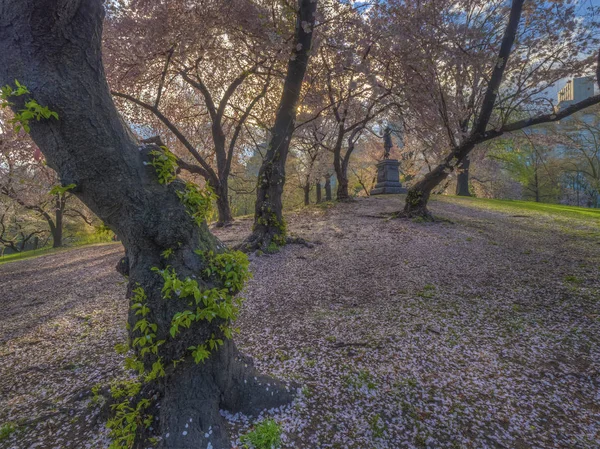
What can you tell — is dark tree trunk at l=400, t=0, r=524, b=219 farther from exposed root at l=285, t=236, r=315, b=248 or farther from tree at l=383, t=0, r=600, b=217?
exposed root at l=285, t=236, r=315, b=248

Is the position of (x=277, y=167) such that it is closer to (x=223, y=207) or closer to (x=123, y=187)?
(x=123, y=187)

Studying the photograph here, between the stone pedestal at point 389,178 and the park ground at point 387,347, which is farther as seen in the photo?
the stone pedestal at point 389,178

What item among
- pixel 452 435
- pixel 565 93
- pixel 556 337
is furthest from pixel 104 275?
pixel 565 93

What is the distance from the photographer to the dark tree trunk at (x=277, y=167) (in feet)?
20.9

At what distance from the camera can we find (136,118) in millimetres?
11047

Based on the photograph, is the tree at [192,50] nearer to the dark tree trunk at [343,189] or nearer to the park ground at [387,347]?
the park ground at [387,347]

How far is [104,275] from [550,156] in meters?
36.5

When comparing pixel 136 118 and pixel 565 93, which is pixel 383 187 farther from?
pixel 136 118

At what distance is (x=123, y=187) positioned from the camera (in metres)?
1.87

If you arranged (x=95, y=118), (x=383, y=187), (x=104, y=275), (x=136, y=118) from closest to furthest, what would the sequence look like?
1. (x=95, y=118)
2. (x=104, y=275)
3. (x=136, y=118)
4. (x=383, y=187)

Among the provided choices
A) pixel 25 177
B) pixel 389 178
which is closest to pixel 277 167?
pixel 389 178

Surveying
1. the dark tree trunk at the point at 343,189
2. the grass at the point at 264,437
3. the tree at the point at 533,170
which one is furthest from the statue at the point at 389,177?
the grass at the point at 264,437

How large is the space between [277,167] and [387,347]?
16.1ft

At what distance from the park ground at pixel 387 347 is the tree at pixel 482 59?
3.37 meters
